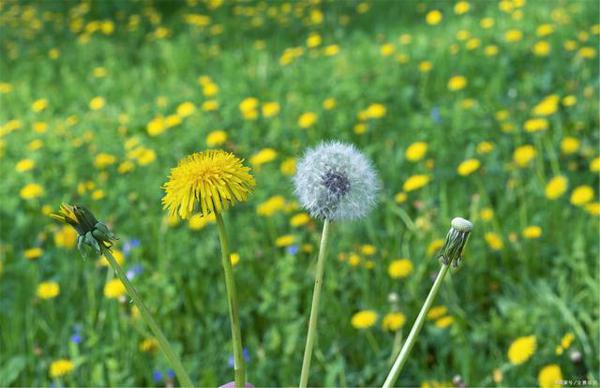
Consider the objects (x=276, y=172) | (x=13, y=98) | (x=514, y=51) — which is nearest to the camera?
(x=276, y=172)

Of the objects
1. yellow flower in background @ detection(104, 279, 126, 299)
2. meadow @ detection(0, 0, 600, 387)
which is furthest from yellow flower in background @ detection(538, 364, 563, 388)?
yellow flower in background @ detection(104, 279, 126, 299)

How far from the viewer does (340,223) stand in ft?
7.36

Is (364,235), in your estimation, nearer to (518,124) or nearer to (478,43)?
(518,124)

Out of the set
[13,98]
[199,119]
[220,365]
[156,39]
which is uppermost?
[156,39]

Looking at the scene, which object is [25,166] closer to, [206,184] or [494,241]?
[494,241]

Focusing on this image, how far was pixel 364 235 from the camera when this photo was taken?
7.36 feet

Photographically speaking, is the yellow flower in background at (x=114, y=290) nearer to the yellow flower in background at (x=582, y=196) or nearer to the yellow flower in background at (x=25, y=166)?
the yellow flower in background at (x=25, y=166)

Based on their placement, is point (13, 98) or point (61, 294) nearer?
point (61, 294)

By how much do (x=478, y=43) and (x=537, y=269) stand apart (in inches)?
64.0

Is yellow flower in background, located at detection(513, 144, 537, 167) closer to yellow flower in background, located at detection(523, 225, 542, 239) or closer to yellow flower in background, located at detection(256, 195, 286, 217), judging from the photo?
yellow flower in background, located at detection(523, 225, 542, 239)

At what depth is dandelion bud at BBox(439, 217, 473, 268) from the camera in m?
0.82

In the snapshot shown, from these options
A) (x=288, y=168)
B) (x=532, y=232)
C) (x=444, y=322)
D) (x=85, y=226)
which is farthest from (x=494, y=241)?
(x=85, y=226)

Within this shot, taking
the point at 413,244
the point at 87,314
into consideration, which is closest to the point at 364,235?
the point at 413,244

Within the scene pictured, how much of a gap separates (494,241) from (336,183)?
1177 millimetres
